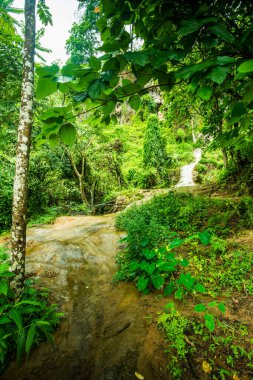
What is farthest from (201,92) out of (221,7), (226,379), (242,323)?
(242,323)

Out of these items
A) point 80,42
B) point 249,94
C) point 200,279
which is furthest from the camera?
point 80,42

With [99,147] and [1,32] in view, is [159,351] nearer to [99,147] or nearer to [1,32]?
[1,32]

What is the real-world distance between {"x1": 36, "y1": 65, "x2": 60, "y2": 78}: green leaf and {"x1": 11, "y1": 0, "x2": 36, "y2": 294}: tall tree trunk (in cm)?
238

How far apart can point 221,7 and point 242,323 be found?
283 centimetres

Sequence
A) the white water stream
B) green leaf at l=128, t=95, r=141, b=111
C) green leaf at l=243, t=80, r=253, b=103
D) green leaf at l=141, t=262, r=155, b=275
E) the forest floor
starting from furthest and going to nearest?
1. the white water stream
2. green leaf at l=141, t=262, r=155, b=275
3. the forest floor
4. green leaf at l=128, t=95, r=141, b=111
5. green leaf at l=243, t=80, r=253, b=103

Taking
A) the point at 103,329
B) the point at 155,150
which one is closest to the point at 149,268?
the point at 103,329

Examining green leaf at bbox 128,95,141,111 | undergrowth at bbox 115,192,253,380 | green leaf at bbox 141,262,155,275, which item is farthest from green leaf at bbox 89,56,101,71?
green leaf at bbox 141,262,155,275

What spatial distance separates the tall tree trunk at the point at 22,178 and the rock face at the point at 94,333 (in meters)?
0.91

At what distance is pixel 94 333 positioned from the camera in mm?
2607

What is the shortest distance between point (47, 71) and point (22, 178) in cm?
244

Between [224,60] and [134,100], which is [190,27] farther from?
[134,100]

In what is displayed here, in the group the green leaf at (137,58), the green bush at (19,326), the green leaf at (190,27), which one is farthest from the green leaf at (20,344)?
the green leaf at (190,27)

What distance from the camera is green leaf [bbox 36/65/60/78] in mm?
1016

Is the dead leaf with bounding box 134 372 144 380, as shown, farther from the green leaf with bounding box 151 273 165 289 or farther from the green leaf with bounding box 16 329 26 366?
the green leaf with bounding box 16 329 26 366
